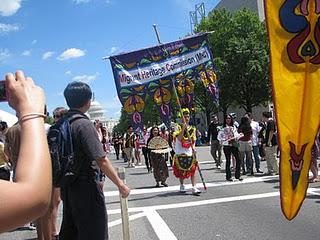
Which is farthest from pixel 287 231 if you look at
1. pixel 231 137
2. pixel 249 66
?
pixel 249 66

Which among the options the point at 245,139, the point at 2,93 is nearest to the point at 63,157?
the point at 2,93

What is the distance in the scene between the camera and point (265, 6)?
2277 mm

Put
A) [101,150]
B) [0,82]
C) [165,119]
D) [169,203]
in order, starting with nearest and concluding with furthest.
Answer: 1. [0,82]
2. [101,150]
3. [169,203]
4. [165,119]

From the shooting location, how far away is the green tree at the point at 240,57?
43.8 metres

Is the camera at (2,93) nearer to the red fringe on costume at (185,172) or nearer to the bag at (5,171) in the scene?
the bag at (5,171)

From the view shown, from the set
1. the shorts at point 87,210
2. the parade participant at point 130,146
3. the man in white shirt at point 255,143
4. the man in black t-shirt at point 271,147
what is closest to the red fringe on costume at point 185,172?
the man in black t-shirt at point 271,147

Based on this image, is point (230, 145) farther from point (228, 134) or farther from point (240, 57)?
point (240, 57)

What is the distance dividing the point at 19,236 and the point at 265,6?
588cm

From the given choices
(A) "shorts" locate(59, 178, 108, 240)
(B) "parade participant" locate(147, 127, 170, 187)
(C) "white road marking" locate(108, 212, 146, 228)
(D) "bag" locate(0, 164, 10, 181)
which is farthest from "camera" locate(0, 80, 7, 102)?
(B) "parade participant" locate(147, 127, 170, 187)

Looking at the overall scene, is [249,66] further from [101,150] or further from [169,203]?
[101,150]

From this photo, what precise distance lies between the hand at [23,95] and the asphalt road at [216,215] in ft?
16.2

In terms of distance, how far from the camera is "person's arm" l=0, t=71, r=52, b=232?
3.88 ft

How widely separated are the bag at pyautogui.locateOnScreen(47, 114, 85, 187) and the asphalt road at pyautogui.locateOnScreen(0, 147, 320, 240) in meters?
2.60

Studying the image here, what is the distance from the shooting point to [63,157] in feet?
13.0
